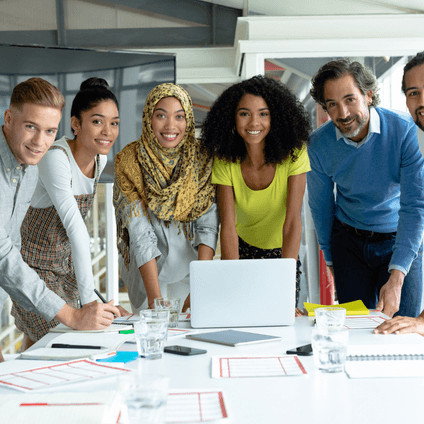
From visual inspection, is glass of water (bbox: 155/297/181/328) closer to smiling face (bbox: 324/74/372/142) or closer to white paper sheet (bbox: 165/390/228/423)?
white paper sheet (bbox: 165/390/228/423)

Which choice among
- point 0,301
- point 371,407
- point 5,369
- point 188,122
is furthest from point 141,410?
point 188,122

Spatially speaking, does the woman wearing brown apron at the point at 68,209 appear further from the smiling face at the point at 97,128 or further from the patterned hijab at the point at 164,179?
the patterned hijab at the point at 164,179

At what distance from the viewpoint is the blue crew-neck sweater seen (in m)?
2.02

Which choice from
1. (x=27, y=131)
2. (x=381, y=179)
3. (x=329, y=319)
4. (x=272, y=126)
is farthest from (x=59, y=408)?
(x=381, y=179)

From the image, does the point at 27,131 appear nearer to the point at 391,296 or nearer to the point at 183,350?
the point at 183,350

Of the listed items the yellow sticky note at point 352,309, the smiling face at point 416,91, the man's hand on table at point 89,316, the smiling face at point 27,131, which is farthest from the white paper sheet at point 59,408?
the smiling face at point 416,91

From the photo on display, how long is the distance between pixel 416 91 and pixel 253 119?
627mm

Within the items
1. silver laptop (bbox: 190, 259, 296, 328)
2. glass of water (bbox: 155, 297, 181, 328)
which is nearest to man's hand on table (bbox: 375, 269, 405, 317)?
silver laptop (bbox: 190, 259, 296, 328)

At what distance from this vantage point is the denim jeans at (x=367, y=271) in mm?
2109

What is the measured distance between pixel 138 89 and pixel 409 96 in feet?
7.06

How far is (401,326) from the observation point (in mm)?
1303

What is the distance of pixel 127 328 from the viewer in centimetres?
143

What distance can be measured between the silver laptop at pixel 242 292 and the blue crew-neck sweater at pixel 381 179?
0.75 metres

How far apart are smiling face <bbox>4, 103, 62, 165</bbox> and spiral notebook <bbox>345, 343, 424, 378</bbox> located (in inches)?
47.5
